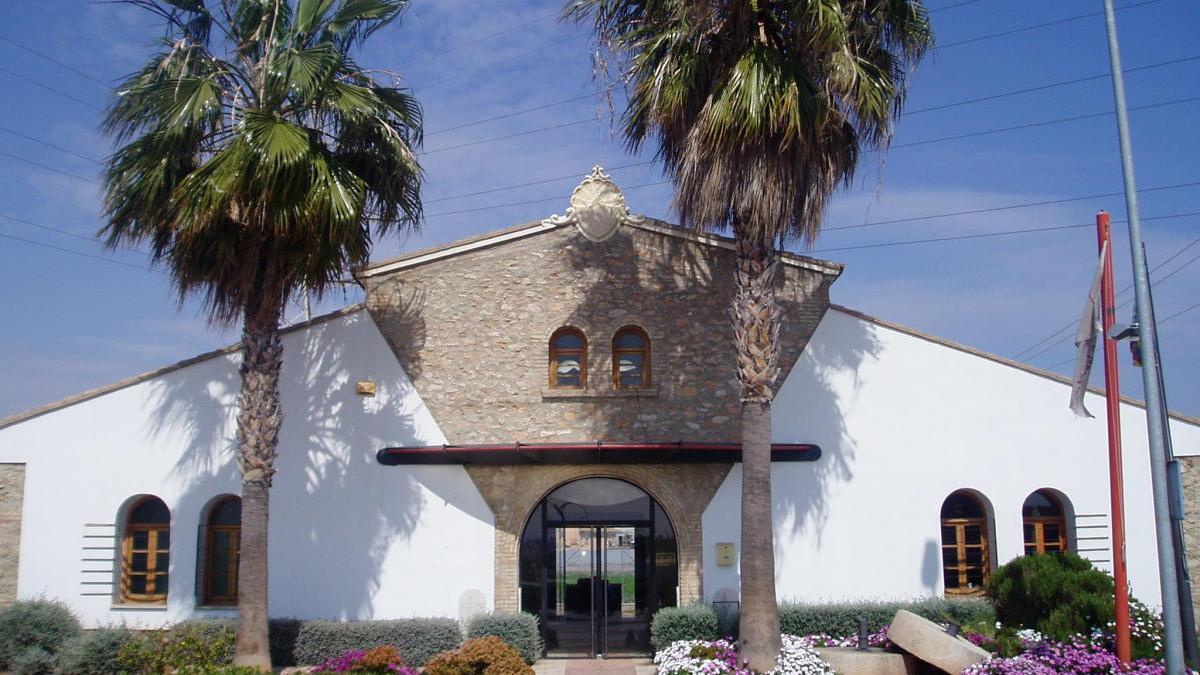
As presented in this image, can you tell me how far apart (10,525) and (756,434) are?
11.4 m

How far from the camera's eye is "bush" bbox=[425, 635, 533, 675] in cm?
1194

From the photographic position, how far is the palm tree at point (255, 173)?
12875mm

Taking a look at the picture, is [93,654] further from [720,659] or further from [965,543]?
[965,543]

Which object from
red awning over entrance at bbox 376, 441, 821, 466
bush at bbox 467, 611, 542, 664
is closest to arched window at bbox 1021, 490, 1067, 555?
red awning over entrance at bbox 376, 441, 821, 466

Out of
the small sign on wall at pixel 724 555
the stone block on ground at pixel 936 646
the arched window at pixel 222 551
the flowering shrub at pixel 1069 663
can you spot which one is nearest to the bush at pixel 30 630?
the arched window at pixel 222 551

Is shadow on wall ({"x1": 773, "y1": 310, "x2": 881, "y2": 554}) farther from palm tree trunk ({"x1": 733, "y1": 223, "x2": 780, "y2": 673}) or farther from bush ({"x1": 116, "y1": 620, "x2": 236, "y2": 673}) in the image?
bush ({"x1": 116, "y1": 620, "x2": 236, "y2": 673})

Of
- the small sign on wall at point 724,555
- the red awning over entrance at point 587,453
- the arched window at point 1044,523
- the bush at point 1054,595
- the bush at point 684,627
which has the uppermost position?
the red awning over entrance at point 587,453

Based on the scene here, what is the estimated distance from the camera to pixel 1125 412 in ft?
52.4

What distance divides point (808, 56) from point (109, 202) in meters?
9.41

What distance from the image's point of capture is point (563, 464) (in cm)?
1595

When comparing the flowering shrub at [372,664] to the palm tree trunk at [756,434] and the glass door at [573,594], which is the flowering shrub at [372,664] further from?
the palm tree trunk at [756,434]

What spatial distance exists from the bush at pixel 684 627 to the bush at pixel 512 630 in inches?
71.7

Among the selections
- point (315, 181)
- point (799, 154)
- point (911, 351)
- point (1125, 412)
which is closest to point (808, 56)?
point (799, 154)

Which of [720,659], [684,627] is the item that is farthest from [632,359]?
[720,659]
